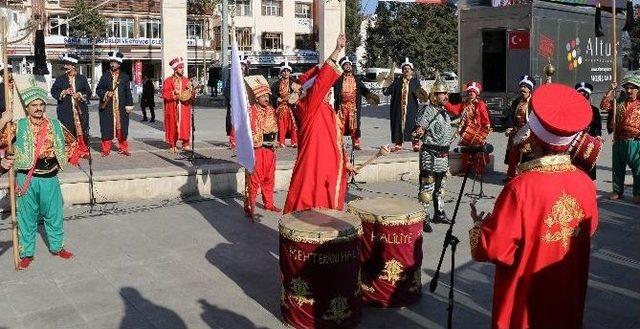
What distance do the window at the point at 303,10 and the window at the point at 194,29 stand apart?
950 cm

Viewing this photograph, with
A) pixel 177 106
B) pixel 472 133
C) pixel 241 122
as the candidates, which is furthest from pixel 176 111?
pixel 241 122

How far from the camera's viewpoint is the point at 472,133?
9.98m

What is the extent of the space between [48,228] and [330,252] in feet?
11.5

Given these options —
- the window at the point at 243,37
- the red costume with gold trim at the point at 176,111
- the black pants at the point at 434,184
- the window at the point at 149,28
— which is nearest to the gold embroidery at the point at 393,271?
the black pants at the point at 434,184

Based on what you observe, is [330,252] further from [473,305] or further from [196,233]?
[196,233]

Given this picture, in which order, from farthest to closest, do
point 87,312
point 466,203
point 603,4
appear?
point 603,4
point 466,203
point 87,312

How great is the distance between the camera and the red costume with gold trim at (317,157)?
614 centimetres

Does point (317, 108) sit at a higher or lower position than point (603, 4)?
lower

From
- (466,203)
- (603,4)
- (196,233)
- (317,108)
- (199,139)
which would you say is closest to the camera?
(317,108)

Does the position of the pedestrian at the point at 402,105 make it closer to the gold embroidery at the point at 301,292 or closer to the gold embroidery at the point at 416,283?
the gold embroidery at the point at 416,283

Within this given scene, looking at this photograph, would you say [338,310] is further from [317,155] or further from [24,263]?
[24,263]

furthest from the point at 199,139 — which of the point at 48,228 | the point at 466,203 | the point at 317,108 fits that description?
the point at 317,108

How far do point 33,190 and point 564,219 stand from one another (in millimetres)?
5226

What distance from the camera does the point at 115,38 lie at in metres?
54.4
